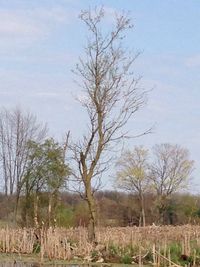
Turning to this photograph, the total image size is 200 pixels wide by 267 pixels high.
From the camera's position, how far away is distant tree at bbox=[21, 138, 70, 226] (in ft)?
100

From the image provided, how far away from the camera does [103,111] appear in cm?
2233

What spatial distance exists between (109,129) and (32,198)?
Answer: 10.6 metres

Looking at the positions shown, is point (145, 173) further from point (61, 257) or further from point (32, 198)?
point (61, 257)

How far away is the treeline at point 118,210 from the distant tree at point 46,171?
0.91m

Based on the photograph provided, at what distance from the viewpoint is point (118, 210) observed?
53.6 metres

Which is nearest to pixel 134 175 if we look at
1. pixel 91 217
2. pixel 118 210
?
pixel 118 210

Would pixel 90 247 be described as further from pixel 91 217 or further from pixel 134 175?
pixel 134 175

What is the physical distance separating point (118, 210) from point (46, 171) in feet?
75.6

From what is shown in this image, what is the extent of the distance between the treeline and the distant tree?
2.98 feet

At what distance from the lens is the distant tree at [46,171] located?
1205 inches

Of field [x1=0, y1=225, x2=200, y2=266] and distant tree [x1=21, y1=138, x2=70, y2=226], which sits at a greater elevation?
distant tree [x1=21, y1=138, x2=70, y2=226]

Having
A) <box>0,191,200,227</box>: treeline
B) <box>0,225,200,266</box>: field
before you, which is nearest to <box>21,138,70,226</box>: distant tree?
<box>0,191,200,227</box>: treeline

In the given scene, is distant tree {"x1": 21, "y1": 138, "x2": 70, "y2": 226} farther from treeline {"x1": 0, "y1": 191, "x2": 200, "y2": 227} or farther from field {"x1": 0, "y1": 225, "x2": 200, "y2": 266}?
field {"x1": 0, "y1": 225, "x2": 200, "y2": 266}

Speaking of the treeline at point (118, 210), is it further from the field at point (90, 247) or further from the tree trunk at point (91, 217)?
the tree trunk at point (91, 217)
